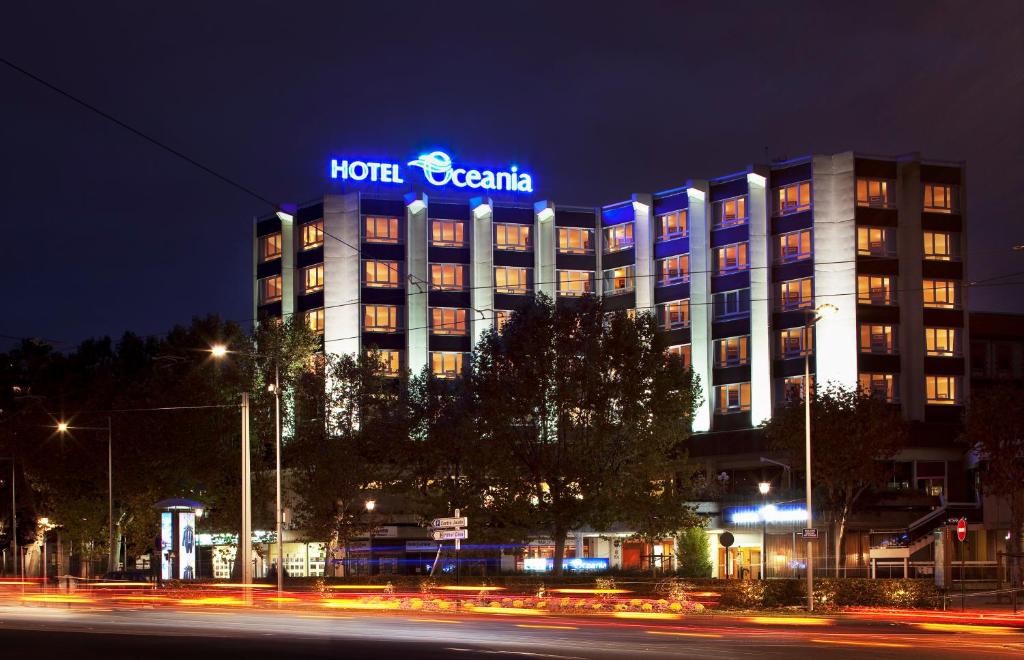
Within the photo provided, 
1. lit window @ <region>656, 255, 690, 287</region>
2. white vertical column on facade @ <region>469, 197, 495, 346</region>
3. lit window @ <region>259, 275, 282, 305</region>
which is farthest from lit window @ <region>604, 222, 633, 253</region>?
lit window @ <region>259, 275, 282, 305</region>

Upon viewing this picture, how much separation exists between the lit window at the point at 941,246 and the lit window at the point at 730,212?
1362 centimetres

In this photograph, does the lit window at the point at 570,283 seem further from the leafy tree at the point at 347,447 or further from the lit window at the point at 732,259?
the leafy tree at the point at 347,447

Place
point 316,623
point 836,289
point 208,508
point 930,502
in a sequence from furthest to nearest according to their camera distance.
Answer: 1. point 836,289
2. point 930,502
3. point 208,508
4. point 316,623

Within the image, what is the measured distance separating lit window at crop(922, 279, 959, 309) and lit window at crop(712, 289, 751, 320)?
12.9 metres

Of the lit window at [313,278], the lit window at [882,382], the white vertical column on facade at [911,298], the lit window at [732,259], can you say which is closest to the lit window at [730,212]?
Result: the lit window at [732,259]

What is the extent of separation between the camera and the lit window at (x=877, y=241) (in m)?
97.9

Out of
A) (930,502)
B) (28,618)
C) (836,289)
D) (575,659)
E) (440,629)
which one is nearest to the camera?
(575,659)

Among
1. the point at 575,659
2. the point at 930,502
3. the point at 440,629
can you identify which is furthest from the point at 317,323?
the point at 575,659

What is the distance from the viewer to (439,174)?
114 m

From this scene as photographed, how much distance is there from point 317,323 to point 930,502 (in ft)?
162

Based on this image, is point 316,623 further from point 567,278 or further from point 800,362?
point 567,278

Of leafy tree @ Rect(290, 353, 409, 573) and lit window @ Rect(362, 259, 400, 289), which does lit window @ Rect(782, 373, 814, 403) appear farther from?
lit window @ Rect(362, 259, 400, 289)

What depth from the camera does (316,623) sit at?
3872 centimetres

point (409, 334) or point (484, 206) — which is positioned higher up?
point (484, 206)
